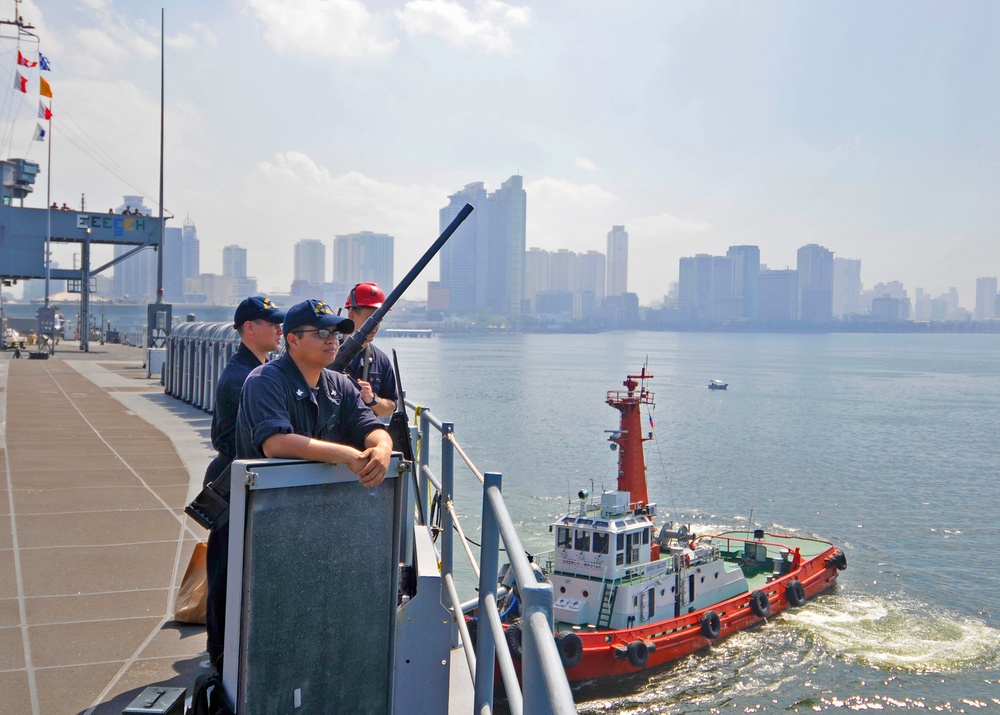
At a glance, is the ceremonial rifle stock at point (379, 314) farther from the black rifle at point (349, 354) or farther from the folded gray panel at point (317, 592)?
the folded gray panel at point (317, 592)

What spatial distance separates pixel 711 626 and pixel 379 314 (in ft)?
74.0

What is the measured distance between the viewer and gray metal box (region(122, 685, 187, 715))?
9.86ft

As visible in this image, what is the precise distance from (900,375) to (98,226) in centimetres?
10478

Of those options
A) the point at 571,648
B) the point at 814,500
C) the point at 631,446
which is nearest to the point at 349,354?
the point at 571,648

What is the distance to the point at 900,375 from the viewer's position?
396 ft

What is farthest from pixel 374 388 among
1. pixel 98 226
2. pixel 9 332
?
pixel 9 332

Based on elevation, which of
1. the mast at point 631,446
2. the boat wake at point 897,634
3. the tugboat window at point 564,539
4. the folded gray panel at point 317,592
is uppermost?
the folded gray panel at point 317,592

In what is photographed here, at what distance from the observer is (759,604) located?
26766 mm

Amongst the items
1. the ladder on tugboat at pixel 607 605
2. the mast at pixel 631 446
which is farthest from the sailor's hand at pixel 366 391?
the mast at pixel 631 446

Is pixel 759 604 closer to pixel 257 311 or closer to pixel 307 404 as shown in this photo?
pixel 257 311

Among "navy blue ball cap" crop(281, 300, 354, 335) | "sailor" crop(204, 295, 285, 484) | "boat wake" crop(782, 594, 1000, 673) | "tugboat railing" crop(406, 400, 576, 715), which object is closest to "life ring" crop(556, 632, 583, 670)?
"boat wake" crop(782, 594, 1000, 673)

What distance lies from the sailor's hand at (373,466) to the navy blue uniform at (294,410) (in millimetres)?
274

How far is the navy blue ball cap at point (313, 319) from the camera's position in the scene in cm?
313

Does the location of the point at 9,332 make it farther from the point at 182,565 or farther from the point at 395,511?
the point at 395,511
